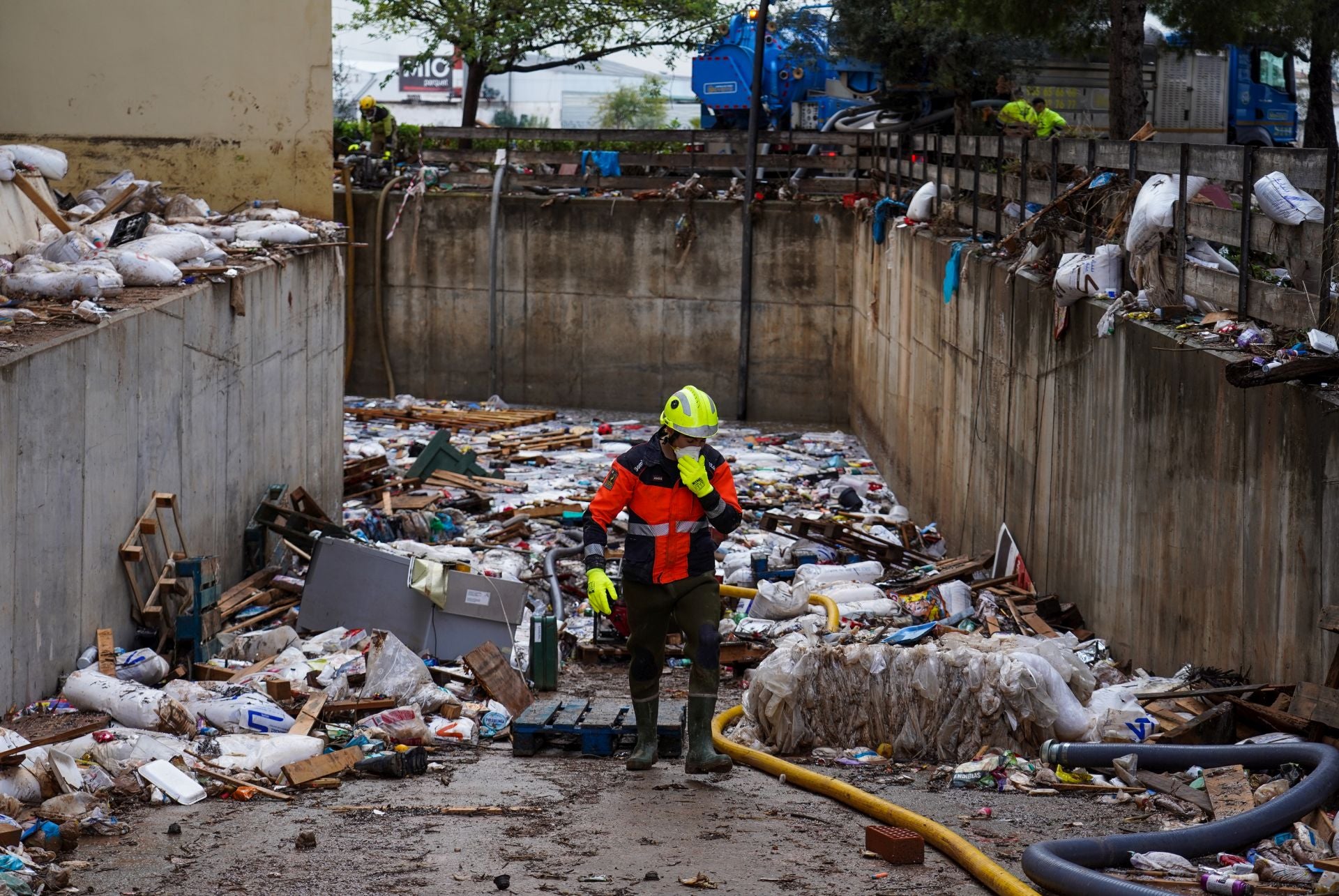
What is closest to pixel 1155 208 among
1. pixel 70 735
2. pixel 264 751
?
pixel 264 751

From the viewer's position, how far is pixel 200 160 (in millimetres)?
14742

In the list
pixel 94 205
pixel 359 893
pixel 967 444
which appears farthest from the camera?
pixel 94 205

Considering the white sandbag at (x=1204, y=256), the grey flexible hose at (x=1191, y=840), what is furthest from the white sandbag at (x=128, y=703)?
the white sandbag at (x=1204, y=256)

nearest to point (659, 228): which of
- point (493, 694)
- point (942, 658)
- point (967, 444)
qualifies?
point (967, 444)

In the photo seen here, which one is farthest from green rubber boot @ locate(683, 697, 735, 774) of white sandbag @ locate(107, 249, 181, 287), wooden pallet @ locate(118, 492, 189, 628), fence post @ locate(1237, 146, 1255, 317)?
white sandbag @ locate(107, 249, 181, 287)

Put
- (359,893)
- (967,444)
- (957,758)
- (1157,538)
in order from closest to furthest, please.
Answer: (359,893)
(957,758)
(1157,538)
(967,444)

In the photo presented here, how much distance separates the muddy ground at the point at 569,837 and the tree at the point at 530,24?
76.3 feet

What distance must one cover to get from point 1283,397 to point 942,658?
2024mm

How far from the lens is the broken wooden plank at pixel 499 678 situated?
8.89m

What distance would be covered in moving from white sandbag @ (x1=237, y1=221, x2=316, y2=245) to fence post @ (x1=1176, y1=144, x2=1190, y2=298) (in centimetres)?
833

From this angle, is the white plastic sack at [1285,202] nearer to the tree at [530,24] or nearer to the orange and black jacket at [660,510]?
the orange and black jacket at [660,510]

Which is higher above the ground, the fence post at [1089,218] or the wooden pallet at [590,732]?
the fence post at [1089,218]

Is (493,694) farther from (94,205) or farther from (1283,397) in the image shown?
(94,205)

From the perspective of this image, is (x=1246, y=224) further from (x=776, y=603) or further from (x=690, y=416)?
(x=776, y=603)
